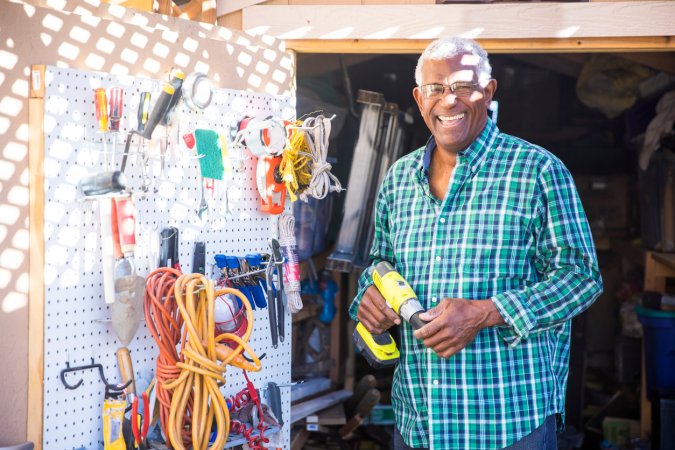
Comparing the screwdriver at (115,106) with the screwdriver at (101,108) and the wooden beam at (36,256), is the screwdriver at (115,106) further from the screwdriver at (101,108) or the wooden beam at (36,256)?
the wooden beam at (36,256)

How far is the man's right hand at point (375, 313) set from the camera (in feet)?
8.22

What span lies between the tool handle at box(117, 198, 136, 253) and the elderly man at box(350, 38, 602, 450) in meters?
0.75

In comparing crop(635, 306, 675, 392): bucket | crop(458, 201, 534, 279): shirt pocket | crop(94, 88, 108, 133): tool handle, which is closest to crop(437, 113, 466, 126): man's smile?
crop(458, 201, 534, 279): shirt pocket

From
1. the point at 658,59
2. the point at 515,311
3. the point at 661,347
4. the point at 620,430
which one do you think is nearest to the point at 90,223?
the point at 515,311

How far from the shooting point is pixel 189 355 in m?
2.26

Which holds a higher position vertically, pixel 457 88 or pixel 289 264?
pixel 457 88

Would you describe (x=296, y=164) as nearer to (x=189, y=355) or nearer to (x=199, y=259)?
(x=199, y=259)

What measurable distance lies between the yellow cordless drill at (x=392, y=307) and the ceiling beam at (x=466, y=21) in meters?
1.01

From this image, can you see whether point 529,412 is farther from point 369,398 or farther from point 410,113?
point 410,113

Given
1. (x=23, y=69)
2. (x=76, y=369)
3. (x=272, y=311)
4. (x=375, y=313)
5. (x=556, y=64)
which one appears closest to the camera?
(x=23, y=69)

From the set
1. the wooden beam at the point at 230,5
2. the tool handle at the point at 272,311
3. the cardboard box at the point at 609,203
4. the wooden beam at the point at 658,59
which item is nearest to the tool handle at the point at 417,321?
the tool handle at the point at 272,311

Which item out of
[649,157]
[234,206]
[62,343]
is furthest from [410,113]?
[62,343]

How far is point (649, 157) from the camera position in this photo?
5.07 metres

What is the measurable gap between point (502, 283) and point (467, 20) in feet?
3.78
